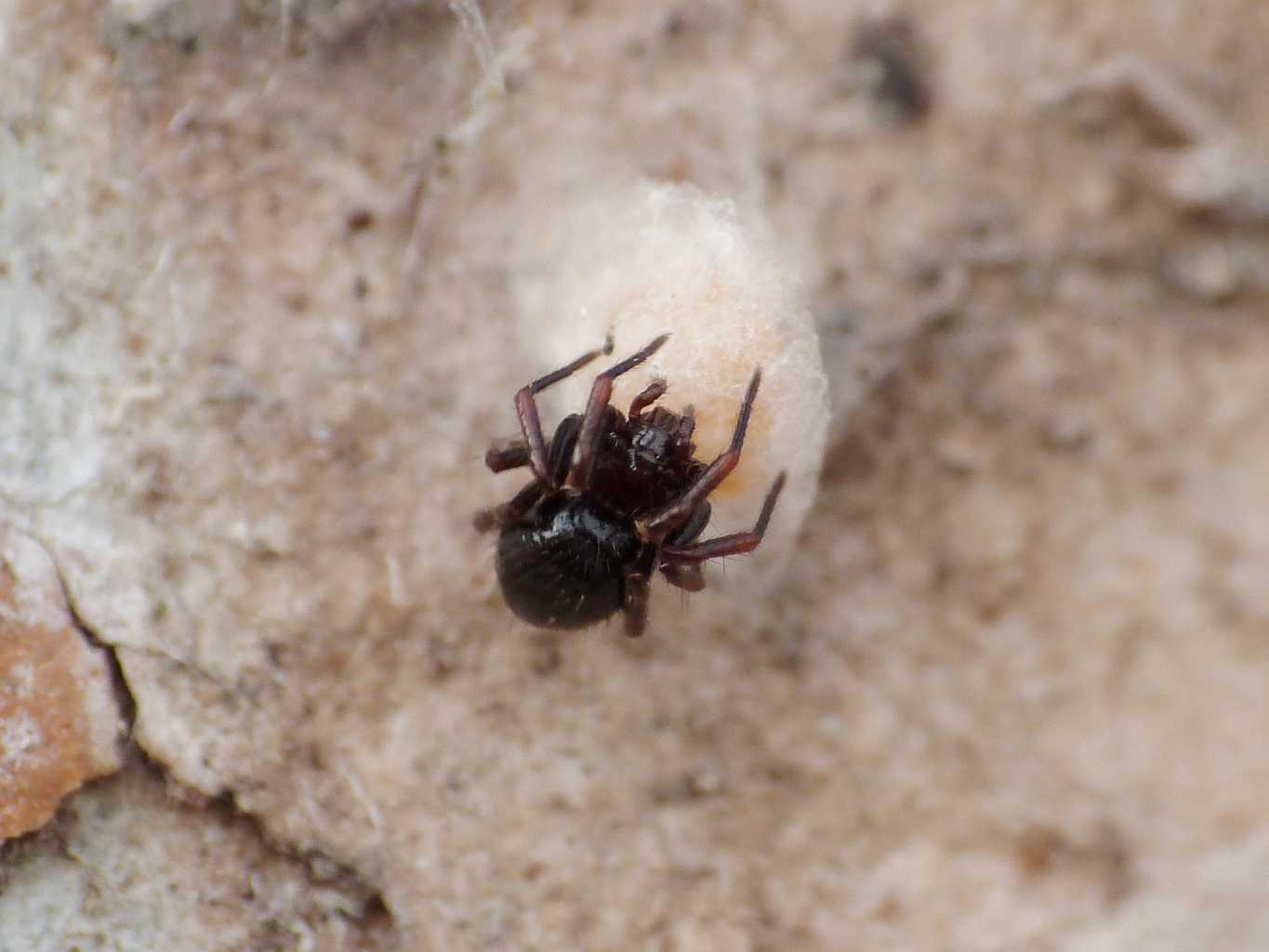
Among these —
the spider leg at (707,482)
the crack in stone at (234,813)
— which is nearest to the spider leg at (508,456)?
the spider leg at (707,482)

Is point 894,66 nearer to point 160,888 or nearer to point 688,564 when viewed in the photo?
point 688,564

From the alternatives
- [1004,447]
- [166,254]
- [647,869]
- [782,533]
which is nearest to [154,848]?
[647,869]

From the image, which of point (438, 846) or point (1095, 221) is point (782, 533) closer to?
point (1095, 221)

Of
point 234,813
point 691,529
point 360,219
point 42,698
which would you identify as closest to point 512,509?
point 691,529

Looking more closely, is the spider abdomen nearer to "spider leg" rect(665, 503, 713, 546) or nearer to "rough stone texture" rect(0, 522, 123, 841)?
"spider leg" rect(665, 503, 713, 546)

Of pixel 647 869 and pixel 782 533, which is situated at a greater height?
pixel 782 533

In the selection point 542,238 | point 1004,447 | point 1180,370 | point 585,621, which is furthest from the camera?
point 542,238
